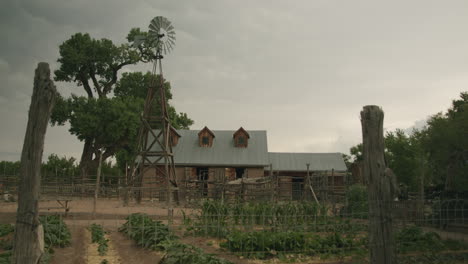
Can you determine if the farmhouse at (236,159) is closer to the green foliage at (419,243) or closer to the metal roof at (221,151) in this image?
the metal roof at (221,151)

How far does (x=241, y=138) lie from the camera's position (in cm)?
3778

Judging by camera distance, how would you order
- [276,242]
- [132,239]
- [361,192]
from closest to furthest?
[276,242] → [132,239] → [361,192]

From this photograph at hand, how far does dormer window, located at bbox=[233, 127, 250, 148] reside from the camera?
124 ft

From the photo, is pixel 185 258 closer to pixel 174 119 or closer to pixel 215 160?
pixel 215 160

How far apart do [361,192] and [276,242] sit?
12198mm

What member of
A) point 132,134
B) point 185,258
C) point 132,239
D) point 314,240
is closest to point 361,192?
point 314,240

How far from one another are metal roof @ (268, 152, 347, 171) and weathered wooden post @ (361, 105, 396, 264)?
103 feet

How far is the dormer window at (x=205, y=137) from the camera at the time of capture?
37688 mm

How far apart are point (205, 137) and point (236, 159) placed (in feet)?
13.2

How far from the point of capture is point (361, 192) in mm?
21250

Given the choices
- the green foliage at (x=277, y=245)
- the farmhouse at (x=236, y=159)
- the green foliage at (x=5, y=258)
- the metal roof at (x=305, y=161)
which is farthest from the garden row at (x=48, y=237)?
the metal roof at (x=305, y=161)

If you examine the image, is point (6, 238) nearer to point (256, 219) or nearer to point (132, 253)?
point (132, 253)

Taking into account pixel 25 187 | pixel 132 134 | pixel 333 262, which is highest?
pixel 132 134

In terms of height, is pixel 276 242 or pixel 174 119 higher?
pixel 174 119
